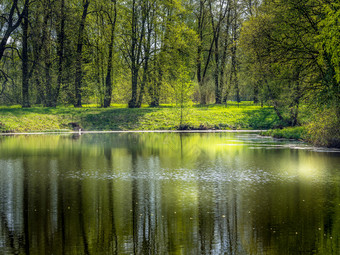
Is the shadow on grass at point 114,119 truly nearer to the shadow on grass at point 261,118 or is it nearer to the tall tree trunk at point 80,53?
the tall tree trunk at point 80,53


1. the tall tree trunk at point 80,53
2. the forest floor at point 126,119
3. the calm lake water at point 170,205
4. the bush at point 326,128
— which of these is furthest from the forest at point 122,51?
the calm lake water at point 170,205

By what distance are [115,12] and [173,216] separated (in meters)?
40.7

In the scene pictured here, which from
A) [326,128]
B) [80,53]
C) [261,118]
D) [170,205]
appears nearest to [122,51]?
[80,53]

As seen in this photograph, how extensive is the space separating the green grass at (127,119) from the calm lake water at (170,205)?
64.5 feet

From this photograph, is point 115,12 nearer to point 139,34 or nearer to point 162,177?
point 139,34

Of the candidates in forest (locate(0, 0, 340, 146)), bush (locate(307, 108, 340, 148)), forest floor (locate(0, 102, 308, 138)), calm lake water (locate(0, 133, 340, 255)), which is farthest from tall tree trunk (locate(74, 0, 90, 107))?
bush (locate(307, 108, 340, 148))

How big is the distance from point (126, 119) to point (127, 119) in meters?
0.09

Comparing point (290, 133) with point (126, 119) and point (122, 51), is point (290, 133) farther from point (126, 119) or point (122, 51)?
point (122, 51)

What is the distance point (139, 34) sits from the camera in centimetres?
5047

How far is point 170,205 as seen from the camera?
34.1 ft

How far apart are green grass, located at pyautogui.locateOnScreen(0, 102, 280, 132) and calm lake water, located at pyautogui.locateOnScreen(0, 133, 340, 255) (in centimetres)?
1965

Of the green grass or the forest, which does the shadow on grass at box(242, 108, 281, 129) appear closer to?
the green grass

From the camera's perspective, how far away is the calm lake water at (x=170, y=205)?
7.59m

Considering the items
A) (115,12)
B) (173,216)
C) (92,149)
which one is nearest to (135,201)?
(173,216)
